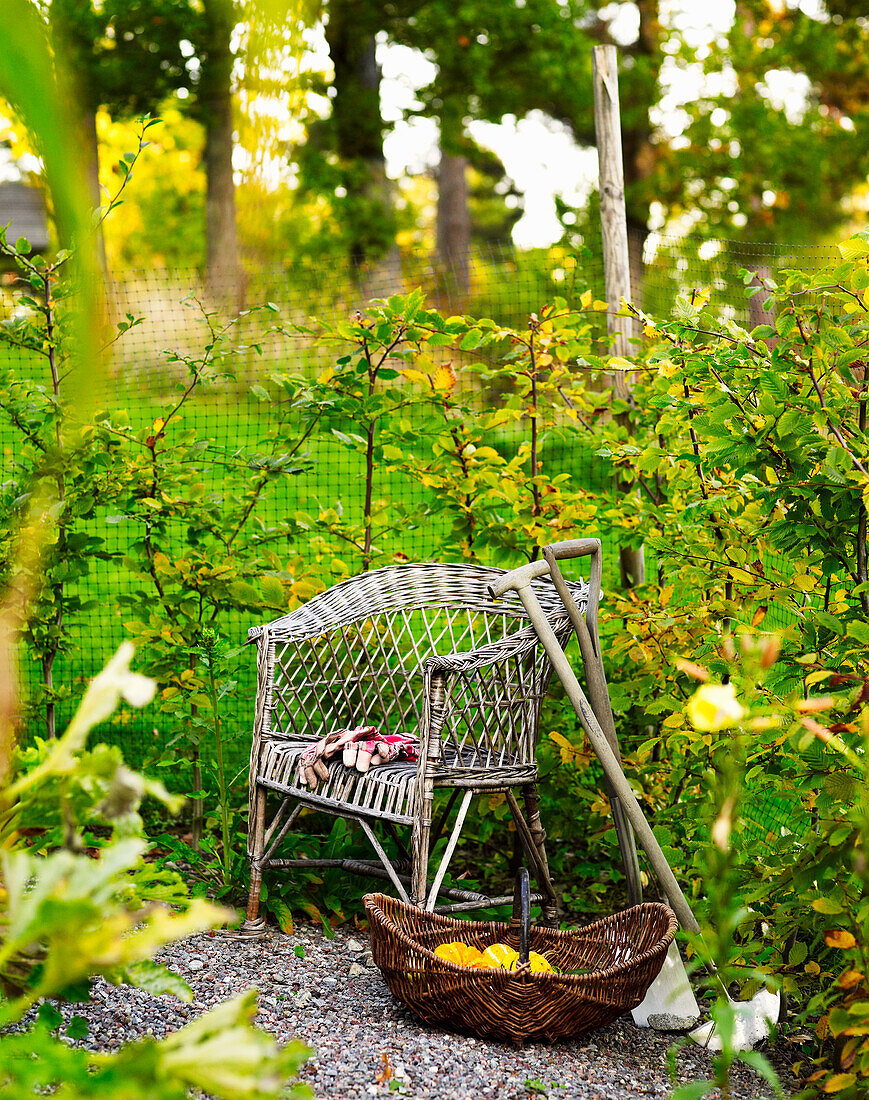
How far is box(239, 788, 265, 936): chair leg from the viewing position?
2.29 meters

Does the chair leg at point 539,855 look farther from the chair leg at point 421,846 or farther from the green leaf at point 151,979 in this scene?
the green leaf at point 151,979

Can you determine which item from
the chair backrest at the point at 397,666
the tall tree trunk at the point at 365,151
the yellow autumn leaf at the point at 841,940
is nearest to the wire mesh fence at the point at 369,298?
the chair backrest at the point at 397,666

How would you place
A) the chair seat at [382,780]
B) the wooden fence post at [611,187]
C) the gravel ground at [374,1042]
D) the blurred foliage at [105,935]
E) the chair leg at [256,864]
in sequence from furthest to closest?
the wooden fence post at [611,187], the chair leg at [256,864], the chair seat at [382,780], the gravel ground at [374,1042], the blurred foliage at [105,935]

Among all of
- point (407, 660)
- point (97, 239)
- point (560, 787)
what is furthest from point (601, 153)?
point (97, 239)

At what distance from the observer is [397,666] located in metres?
2.82

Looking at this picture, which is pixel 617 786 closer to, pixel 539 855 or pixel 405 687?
pixel 539 855

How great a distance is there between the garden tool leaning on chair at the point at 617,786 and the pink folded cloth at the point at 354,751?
46cm

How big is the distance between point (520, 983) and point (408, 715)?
1216mm

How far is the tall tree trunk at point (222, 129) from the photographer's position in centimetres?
27

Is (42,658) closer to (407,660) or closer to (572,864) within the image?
(407,660)

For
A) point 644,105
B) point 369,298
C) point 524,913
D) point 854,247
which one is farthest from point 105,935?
point 644,105

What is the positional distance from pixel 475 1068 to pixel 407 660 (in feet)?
4.48

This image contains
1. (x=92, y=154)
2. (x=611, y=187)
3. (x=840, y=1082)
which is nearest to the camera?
(x=92, y=154)

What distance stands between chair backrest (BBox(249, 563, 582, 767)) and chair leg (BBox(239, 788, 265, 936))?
175 millimetres
